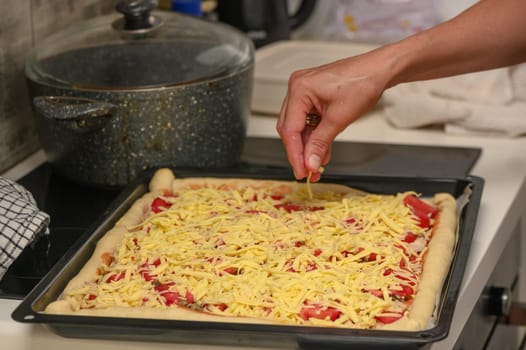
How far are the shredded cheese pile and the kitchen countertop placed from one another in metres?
0.07

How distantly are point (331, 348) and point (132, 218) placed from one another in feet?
1.38

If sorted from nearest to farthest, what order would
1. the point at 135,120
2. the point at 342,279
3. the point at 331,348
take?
the point at 331,348, the point at 342,279, the point at 135,120

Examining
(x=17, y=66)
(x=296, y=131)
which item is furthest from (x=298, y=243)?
(x=17, y=66)

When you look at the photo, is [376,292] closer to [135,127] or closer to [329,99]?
[329,99]

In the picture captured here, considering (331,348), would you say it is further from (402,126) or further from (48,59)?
(402,126)

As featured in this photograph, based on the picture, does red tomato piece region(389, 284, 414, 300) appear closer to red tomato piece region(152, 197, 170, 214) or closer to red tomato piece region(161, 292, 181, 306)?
red tomato piece region(161, 292, 181, 306)

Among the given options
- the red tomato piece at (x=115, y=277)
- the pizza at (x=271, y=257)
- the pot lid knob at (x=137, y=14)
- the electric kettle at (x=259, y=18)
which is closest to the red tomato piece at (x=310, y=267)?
the pizza at (x=271, y=257)

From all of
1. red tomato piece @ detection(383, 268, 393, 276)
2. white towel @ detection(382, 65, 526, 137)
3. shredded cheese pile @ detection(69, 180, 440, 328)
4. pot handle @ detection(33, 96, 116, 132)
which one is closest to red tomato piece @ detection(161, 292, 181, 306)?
shredded cheese pile @ detection(69, 180, 440, 328)

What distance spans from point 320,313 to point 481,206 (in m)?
0.55

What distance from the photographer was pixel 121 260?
47.8 inches

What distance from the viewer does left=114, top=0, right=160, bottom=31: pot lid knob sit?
1.58 m

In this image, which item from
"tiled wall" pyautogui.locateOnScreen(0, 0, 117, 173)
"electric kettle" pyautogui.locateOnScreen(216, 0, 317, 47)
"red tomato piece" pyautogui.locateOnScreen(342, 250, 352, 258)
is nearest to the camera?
"red tomato piece" pyautogui.locateOnScreen(342, 250, 352, 258)

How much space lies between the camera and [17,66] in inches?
66.4

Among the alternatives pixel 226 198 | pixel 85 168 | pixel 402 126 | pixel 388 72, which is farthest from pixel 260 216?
pixel 402 126
